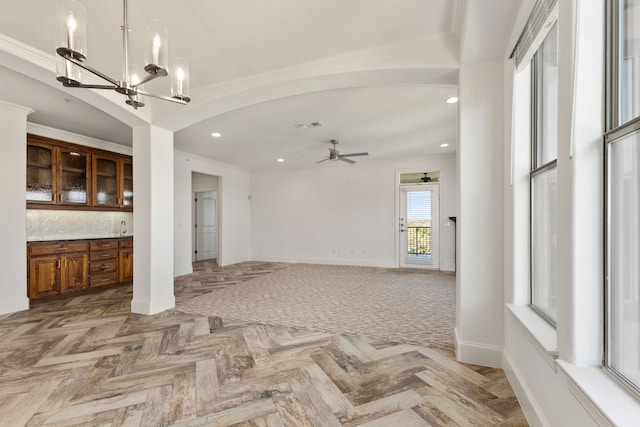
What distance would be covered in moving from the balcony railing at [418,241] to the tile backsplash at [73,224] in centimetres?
618

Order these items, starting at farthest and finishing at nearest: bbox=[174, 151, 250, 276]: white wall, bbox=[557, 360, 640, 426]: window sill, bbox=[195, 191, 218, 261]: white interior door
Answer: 1. bbox=[195, 191, 218, 261]: white interior door
2. bbox=[174, 151, 250, 276]: white wall
3. bbox=[557, 360, 640, 426]: window sill

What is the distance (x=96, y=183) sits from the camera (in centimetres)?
500

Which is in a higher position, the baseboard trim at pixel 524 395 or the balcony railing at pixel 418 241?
the balcony railing at pixel 418 241

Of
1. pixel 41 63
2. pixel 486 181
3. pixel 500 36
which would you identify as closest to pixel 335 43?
pixel 500 36

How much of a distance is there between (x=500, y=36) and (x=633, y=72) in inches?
48.9

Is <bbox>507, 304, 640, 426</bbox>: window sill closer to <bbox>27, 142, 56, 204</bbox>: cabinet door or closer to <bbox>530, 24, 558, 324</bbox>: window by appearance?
<bbox>530, 24, 558, 324</bbox>: window

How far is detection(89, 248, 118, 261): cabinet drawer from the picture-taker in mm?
4752

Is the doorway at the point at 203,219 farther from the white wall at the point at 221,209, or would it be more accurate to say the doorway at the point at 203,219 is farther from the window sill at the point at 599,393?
the window sill at the point at 599,393

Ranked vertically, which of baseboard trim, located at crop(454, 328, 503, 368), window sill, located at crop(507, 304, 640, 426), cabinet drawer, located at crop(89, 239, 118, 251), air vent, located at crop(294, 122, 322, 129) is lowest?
baseboard trim, located at crop(454, 328, 503, 368)

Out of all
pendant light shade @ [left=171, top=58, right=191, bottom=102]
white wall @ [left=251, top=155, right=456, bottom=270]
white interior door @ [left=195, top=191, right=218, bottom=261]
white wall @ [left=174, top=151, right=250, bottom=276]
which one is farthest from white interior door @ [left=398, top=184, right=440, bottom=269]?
pendant light shade @ [left=171, top=58, right=191, bottom=102]

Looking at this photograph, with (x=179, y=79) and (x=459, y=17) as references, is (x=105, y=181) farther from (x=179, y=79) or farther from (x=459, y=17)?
(x=459, y=17)

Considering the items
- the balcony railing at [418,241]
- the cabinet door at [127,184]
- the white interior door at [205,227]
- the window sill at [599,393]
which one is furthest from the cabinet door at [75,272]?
the balcony railing at [418,241]

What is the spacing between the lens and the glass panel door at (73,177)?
457cm

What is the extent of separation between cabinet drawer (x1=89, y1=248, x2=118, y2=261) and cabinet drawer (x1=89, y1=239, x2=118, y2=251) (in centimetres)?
5
